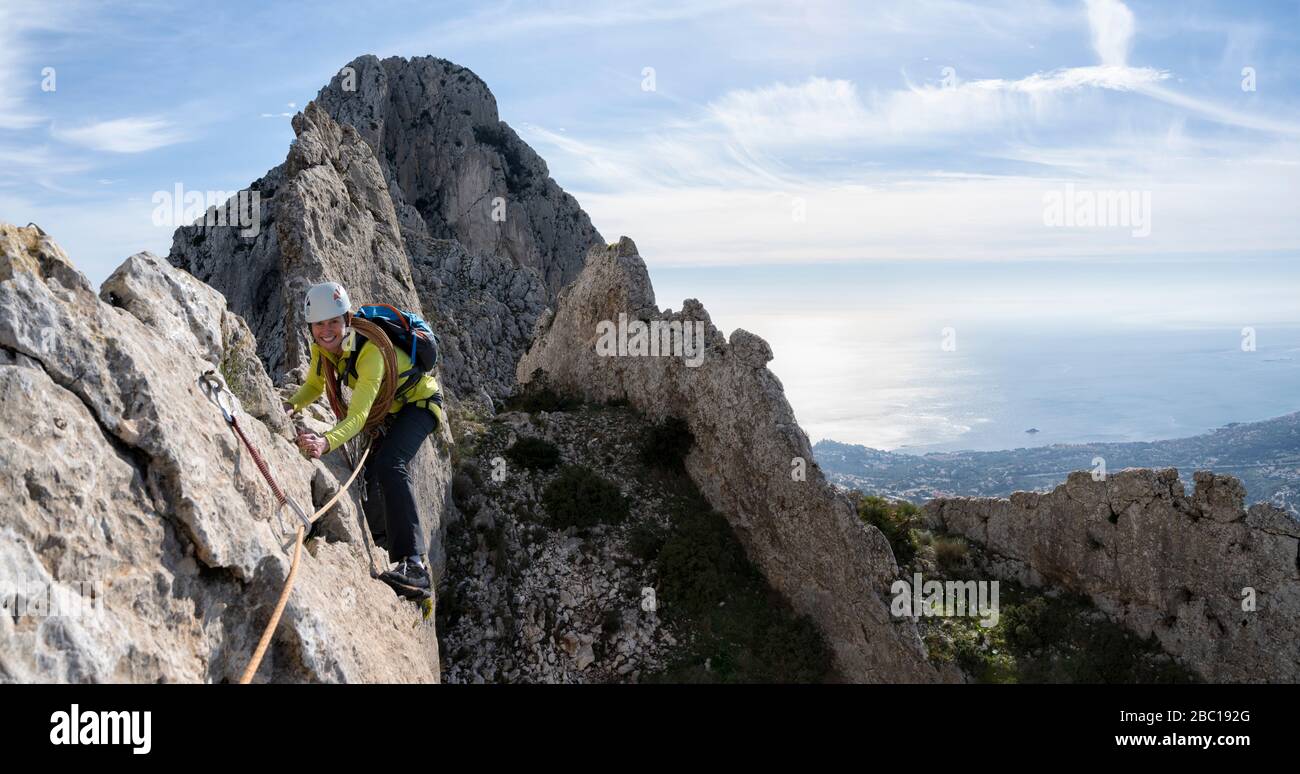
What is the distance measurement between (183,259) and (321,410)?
73.1 feet

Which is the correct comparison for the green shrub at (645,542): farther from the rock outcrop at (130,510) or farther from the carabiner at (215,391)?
the carabiner at (215,391)

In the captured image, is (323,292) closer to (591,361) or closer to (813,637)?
(813,637)

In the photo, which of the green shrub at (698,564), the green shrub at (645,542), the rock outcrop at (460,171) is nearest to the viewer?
the green shrub at (698,564)

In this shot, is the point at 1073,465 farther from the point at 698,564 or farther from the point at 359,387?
the point at 359,387

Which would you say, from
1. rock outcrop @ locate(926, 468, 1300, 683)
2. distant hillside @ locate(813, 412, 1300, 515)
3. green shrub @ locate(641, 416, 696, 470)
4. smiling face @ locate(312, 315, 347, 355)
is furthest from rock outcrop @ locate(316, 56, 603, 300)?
smiling face @ locate(312, 315, 347, 355)

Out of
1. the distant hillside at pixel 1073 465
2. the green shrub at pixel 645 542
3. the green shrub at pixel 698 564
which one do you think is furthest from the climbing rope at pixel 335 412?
the distant hillside at pixel 1073 465

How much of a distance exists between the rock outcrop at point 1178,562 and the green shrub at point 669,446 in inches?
379


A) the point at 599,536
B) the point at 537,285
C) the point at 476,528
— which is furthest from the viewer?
the point at 537,285

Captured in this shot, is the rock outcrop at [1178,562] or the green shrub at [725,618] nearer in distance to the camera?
the green shrub at [725,618]

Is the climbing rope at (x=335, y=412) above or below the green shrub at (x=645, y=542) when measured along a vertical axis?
above

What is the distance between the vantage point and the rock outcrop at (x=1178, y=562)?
51.9 ft

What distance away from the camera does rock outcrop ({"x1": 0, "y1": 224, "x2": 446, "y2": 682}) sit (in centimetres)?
402
